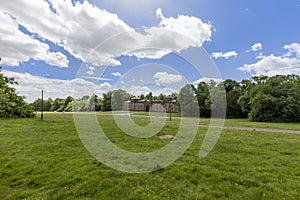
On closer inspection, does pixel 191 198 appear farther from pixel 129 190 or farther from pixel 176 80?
pixel 176 80

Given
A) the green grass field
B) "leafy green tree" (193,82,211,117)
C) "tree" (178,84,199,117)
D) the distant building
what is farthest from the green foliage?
the green grass field

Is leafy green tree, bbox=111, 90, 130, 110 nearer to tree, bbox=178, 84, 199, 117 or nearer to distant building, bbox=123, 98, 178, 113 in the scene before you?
distant building, bbox=123, 98, 178, 113

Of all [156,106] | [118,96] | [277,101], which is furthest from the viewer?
[156,106]

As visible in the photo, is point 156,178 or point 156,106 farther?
point 156,106

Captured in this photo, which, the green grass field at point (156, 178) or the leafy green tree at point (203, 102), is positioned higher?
the leafy green tree at point (203, 102)

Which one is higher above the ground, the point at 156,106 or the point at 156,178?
the point at 156,106

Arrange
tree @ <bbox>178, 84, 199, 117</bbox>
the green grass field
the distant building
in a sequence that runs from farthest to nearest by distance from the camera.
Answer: the distant building < tree @ <bbox>178, 84, 199, 117</bbox> < the green grass field

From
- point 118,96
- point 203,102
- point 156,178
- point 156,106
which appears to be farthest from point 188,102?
point 156,178

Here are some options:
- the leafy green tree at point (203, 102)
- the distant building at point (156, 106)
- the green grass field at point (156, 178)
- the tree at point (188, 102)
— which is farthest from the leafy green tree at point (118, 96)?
the leafy green tree at point (203, 102)

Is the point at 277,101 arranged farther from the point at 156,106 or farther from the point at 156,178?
the point at 156,178

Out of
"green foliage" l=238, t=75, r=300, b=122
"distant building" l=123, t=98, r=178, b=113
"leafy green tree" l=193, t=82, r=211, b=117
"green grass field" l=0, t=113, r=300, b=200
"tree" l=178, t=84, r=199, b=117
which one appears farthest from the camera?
"leafy green tree" l=193, t=82, r=211, b=117

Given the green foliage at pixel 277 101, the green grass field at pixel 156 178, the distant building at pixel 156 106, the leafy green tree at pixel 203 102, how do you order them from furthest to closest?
the leafy green tree at pixel 203 102 < the distant building at pixel 156 106 < the green foliage at pixel 277 101 < the green grass field at pixel 156 178

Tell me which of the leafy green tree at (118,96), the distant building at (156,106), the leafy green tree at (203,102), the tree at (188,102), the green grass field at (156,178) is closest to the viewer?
the green grass field at (156,178)

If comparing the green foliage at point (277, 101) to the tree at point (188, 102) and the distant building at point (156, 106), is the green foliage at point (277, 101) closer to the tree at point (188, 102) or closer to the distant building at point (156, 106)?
the tree at point (188, 102)
